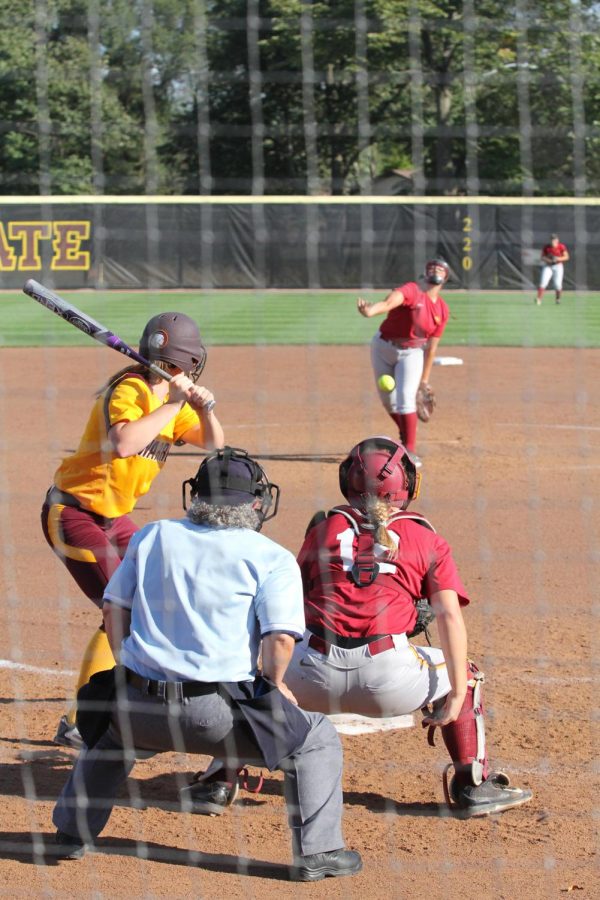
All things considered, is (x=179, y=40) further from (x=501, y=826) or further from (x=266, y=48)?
(x=501, y=826)

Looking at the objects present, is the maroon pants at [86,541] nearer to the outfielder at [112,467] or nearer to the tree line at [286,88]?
the outfielder at [112,467]

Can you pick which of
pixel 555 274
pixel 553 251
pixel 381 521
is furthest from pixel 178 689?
pixel 555 274

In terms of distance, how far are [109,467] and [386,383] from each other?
17.7 ft

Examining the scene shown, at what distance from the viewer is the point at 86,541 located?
4.59 meters

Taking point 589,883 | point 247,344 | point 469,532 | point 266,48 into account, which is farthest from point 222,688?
point 247,344

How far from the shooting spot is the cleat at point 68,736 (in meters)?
4.65

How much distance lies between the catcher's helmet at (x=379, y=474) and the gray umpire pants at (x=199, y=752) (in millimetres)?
798

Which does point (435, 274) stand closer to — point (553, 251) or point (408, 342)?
point (408, 342)

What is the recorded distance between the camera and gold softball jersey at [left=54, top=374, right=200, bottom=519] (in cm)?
449

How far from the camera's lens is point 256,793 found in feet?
14.4

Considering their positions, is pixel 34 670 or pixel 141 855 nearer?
pixel 141 855

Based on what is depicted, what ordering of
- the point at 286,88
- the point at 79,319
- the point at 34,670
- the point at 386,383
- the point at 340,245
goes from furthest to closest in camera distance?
the point at 340,245, the point at 286,88, the point at 386,383, the point at 34,670, the point at 79,319

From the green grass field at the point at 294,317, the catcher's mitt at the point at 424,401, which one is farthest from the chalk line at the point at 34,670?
the green grass field at the point at 294,317

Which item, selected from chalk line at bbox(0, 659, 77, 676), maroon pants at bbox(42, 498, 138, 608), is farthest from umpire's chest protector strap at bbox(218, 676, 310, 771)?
chalk line at bbox(0, 659, 77, 676)
